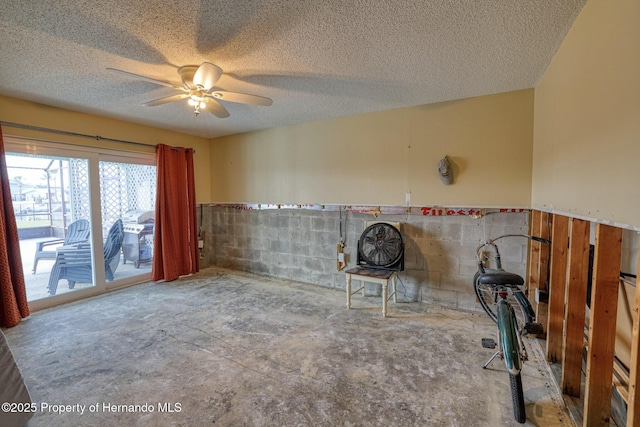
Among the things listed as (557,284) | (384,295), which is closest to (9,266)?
(384,295)

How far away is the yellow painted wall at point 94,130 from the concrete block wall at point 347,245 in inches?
39.1

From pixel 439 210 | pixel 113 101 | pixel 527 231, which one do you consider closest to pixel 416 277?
pixel 439 210

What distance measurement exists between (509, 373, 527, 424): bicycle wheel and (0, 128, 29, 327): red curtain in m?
4.38

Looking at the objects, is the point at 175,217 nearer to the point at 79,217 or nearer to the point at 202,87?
the point at 79,217

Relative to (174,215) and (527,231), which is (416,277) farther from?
(174,215)

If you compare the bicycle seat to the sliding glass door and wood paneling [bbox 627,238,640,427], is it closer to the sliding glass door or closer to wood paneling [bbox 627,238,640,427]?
wood paneling [bbox 627,238,640,427]

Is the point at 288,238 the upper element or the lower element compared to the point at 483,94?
lower

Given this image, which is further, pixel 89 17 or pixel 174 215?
pixel 174 215

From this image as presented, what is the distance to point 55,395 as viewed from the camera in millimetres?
1874

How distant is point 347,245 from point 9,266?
372cm

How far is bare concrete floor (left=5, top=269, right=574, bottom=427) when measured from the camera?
171 centimetres

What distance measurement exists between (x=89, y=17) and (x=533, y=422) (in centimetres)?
352

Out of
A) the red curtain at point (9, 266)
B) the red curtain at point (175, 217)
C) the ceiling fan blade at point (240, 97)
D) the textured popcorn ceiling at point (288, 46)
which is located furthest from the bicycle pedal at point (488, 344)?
the red curtain at point (9, 266)

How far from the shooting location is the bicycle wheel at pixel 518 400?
5.32 feet
